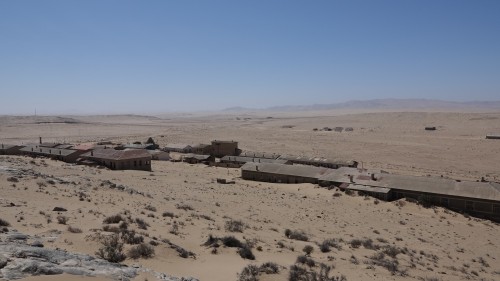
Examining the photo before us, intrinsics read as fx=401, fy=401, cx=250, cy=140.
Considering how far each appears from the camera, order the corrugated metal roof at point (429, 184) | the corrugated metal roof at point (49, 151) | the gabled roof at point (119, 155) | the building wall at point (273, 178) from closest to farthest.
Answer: the corrugated metal roof at point (429, 184)
the building wall at point (273, 178)
the gabled roof at point (119, 155)
the corrugated metal roof at point (49, 151)

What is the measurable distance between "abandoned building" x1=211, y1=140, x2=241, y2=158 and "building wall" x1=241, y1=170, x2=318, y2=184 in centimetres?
1623

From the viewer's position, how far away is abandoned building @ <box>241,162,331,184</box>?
40.9 meters

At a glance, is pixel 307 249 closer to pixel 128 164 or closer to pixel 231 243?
pixel 231 243

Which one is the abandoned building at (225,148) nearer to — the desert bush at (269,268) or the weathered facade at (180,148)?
the weathered facade at (180,148)

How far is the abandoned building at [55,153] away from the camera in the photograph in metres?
49.2

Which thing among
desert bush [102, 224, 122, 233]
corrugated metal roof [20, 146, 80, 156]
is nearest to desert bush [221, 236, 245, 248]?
desert bush [102, 224, 122, 233]

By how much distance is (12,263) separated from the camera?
9516 millimetres

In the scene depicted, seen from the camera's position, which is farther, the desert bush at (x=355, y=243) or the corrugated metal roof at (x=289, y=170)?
the corrugated metal roof at (x=289, y=170)

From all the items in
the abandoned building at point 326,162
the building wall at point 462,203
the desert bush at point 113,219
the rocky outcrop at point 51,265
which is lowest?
the building wall at point 462,203

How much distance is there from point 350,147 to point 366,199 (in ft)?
134

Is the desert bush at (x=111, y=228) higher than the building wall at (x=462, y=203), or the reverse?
the desert bush at (x=111, y=228)

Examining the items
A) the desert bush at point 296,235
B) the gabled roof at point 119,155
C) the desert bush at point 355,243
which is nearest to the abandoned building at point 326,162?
the gabled roof at point 119,155

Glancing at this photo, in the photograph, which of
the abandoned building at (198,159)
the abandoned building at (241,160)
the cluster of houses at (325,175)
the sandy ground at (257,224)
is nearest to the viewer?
→ the sandy ground at (257,224)

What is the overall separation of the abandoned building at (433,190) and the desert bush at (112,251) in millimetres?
26228
